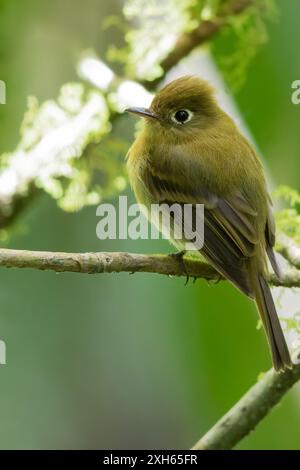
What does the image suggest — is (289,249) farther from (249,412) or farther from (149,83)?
(149,83)

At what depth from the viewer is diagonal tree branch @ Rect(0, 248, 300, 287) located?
2537 millimetres

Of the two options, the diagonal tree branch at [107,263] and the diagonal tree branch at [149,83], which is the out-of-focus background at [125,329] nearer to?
the diagonal tree branch at [149,83]

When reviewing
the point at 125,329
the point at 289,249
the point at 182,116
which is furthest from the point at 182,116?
the point at 125,329

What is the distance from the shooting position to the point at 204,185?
3.37 m

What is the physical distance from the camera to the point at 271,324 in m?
3.11

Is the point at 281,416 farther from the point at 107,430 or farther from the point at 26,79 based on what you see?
the point at 26,79

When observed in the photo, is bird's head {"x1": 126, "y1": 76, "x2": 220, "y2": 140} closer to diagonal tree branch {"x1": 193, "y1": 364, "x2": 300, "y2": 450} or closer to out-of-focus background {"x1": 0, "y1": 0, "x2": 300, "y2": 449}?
out-of-focus background {"x1": 0, "y1": 0, "x2": 300, "y2": 449}

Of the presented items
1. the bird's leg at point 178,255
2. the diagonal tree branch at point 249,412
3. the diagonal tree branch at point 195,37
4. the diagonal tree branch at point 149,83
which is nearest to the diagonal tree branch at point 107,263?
the bird's leg at point 178,255

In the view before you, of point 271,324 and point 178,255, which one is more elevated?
point 178,255

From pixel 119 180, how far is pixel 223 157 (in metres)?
0.74

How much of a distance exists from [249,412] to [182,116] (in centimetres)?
134

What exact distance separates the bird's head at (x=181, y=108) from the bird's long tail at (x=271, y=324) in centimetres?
79

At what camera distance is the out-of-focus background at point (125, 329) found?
11.5 feet
